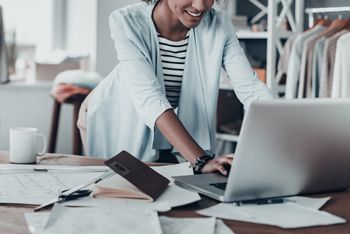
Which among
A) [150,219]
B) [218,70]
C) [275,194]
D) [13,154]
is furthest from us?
[218,70]

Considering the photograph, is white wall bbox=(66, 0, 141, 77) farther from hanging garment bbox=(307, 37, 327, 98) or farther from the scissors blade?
the scissors blade

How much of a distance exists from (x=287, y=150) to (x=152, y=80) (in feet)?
2.47

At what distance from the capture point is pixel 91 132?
2.36 metres

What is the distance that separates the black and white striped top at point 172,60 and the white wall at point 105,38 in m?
1.86

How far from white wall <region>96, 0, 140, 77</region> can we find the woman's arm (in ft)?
7.23

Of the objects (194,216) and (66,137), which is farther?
(66,137)

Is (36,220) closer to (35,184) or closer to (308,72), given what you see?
(35,184)

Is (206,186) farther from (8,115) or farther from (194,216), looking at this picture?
(8,115)

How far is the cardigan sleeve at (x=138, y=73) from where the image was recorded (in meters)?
1.95

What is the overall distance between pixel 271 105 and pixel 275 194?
24cm

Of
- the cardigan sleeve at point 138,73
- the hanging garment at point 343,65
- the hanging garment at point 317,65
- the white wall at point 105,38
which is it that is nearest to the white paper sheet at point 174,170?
the cardigan sleeve at point 138,73

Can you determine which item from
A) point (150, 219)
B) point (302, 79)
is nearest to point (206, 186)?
point (150, 219)

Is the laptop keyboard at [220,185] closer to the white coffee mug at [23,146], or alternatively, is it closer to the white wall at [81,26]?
the white coffee mug at [23,146]

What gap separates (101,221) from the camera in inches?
45.6
